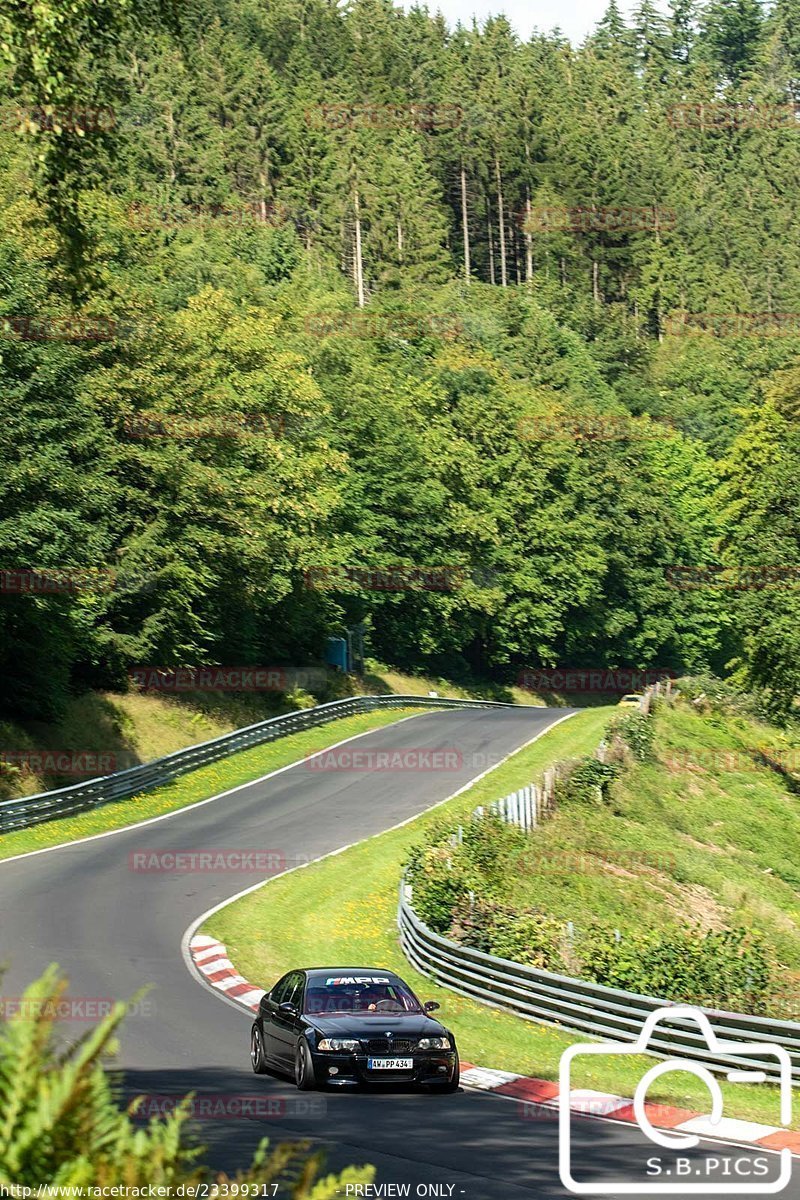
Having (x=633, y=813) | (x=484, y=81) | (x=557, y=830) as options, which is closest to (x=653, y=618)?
(x=633, y=813)

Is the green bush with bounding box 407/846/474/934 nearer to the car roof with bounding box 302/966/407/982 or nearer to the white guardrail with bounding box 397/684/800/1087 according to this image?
the white guardrail with bounding box 397/684/800/1087

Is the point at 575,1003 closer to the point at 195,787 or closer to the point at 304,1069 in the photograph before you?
the point at 304,1069

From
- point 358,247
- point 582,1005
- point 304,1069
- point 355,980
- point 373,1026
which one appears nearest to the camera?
point 304,1069

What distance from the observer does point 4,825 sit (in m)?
40.1

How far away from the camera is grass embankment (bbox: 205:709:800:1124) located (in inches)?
771

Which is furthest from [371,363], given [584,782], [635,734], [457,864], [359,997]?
[359,997]

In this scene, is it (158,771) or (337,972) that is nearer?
(337,972)

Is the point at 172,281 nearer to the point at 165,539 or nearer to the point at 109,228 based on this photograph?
the point at 109,228

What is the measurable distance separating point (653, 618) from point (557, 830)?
6125cm

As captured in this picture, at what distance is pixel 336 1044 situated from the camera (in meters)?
15.7

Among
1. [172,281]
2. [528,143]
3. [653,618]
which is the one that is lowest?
[653,618]

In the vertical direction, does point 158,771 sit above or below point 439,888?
below

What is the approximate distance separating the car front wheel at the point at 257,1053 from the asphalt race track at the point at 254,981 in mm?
199

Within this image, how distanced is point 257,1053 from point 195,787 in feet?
A: 102
